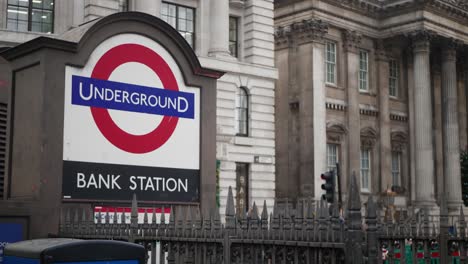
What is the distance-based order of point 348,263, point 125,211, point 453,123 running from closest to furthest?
A: 1. point 348,263
2. point 125,211
3. point 453,123

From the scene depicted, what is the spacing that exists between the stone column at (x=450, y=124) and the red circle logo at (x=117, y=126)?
3862 cm

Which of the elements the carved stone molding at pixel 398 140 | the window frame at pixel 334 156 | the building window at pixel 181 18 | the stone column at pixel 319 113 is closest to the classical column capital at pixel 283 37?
the stone column at pixel 319 113

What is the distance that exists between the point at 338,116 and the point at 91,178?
34.0 metres

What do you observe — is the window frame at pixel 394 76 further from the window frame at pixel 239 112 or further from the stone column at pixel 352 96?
the window frame at pixel 239 112

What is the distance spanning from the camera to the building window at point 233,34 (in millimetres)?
36375

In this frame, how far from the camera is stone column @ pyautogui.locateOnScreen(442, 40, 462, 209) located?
48.0m

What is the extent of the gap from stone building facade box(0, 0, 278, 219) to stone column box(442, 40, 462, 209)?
17.2 meters

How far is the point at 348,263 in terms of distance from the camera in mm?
6590

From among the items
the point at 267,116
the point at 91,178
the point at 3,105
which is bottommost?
the point at 91,178

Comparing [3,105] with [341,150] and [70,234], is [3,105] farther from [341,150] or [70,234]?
[341,150]

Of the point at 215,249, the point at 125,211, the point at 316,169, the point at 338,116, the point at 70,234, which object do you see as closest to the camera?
the point at 215,249

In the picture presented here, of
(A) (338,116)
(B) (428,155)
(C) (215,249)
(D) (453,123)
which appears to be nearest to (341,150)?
(A) (338,116)

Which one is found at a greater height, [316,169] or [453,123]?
[453,123]

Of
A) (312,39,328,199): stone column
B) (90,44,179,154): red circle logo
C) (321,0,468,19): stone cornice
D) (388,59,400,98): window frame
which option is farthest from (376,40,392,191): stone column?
(90,44,179,154): red circle logo
